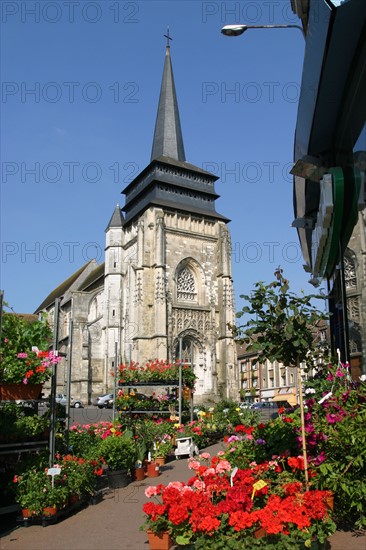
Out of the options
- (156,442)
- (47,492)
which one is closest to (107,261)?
(156,442)

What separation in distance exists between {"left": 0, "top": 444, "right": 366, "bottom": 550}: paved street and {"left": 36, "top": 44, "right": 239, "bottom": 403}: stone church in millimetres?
27744

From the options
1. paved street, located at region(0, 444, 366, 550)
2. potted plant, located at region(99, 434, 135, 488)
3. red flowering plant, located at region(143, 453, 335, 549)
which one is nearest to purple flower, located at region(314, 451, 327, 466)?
red flowering plant, located at region(143, 453, 335, 549)

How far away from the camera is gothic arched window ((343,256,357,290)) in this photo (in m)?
8.27

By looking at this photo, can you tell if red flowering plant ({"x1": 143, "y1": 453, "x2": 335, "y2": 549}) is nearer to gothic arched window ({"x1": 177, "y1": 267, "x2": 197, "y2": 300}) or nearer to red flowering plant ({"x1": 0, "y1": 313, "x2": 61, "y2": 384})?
red flowering plant ({"x1": 0, "y1": 313, "x2": 61, "y2": 384})

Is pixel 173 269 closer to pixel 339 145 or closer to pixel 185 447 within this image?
pixel 185 447

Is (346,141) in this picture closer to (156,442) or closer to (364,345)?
(364,345)

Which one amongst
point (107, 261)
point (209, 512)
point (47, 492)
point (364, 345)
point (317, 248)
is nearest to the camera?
point (209, 512)

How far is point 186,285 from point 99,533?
112 feet

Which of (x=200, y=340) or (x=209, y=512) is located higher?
(x=200, y=340)

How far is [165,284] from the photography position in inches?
1473

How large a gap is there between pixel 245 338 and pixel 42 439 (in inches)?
141

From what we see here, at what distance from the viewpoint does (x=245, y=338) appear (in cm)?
580

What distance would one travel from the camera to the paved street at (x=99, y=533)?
5234mm

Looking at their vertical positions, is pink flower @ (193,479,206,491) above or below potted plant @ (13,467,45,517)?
above
